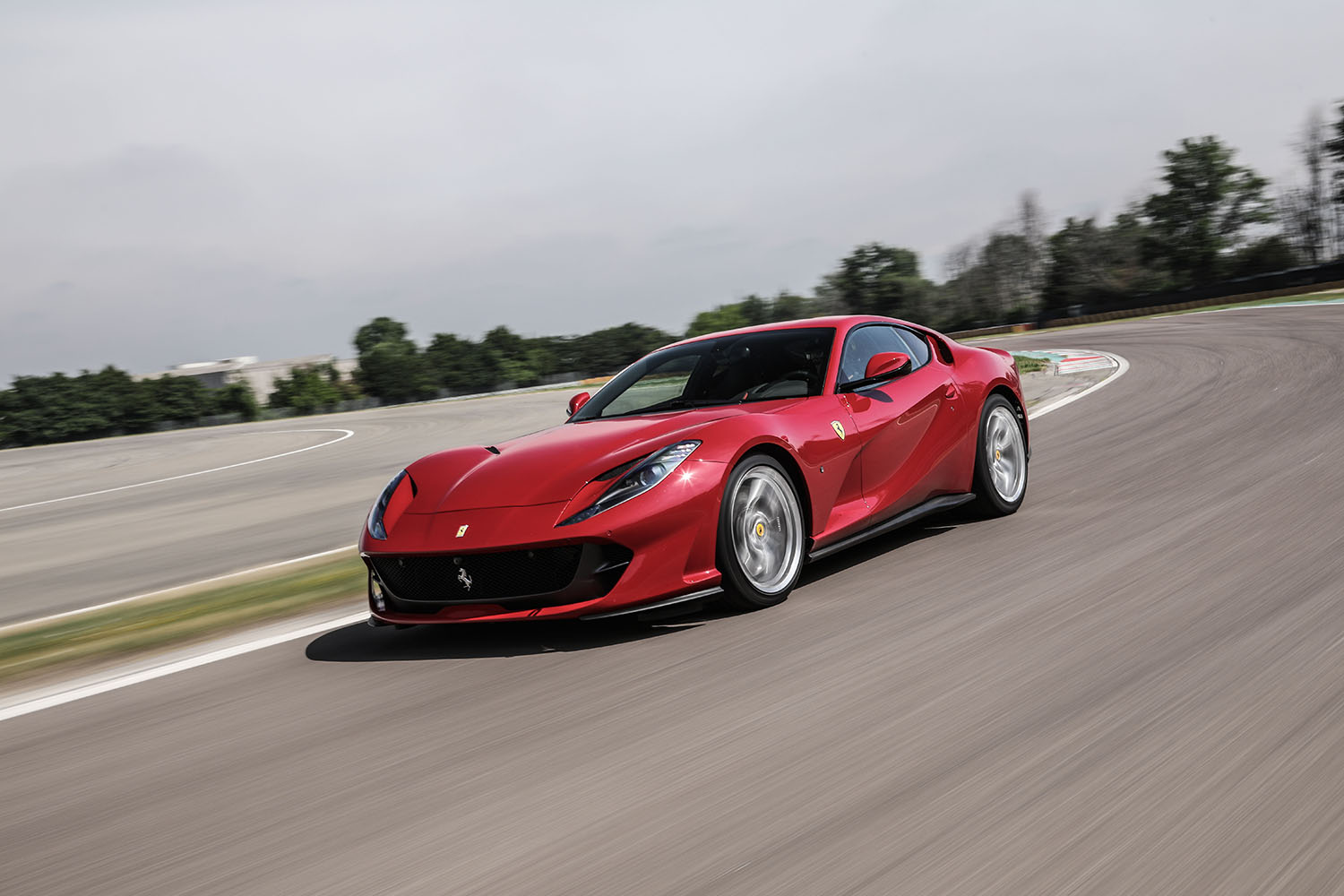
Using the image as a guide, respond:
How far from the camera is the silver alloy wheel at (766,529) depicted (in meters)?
4.95

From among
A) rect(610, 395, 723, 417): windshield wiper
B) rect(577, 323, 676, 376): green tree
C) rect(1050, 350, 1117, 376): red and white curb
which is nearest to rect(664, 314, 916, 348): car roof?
rect(610, 395, 723, 417): windshield wiper

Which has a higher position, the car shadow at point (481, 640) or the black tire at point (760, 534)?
the black tire at point (760, 534)

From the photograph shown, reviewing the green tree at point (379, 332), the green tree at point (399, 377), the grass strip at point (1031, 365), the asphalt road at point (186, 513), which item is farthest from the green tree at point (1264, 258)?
the green tree at point (379, 332)

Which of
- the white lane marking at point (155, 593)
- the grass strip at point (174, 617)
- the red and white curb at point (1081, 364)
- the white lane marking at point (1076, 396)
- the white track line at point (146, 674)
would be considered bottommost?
the red and white curb at point (1081, 364)

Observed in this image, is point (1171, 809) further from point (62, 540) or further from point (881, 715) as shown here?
point (62, 540)

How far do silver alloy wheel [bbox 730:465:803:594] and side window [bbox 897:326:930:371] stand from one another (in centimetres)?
162

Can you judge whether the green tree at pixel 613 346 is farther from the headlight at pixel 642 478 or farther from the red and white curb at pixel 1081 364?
the headlight at pixel 642 478

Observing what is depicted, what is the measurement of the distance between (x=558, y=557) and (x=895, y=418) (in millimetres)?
2112

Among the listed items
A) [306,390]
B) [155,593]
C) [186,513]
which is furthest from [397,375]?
[155,593]

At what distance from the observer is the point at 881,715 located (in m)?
3.42

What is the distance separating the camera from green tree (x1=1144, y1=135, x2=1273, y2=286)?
7069 centimetres

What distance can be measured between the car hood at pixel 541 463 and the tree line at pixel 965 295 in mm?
55167

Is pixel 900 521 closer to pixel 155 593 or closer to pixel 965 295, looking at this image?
pixel 155 593

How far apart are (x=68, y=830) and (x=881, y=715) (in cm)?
227
